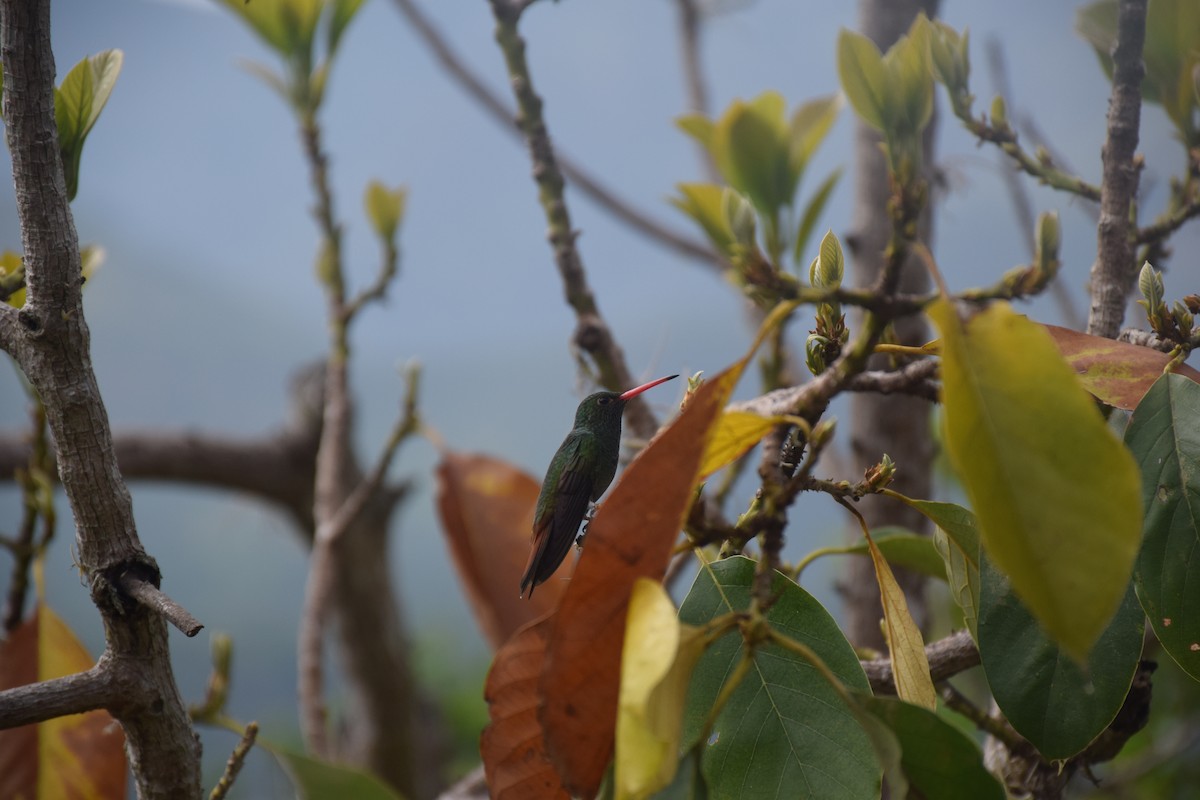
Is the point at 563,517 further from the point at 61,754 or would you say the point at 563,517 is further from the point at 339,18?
the point at 339,18

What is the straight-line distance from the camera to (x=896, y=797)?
0.33 m

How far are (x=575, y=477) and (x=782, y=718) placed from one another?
0.51 feet

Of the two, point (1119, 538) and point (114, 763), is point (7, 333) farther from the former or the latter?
point (1119, 538)

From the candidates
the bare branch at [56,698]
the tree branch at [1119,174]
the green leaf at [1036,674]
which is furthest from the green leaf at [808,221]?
the bare branch at [56,698]

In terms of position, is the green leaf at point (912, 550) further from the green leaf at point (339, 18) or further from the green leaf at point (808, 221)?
the green leaf at point (339, 18)

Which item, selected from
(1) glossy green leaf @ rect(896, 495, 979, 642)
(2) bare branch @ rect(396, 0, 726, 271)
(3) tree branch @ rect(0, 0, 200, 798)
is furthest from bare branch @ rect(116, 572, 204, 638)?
(2) bare branch @ rect(396, 0, 726, 271)

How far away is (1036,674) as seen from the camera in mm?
428

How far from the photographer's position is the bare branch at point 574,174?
157cm

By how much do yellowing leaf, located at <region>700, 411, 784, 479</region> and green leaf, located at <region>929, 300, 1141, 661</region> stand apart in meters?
0.09

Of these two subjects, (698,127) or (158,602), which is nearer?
(158,602)

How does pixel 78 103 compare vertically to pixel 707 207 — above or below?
above

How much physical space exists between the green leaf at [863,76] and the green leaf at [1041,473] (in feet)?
0.62

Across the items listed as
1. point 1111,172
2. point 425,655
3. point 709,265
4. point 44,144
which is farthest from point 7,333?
point 425,655

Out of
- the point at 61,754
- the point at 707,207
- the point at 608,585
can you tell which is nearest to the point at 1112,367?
the point at 608,585
